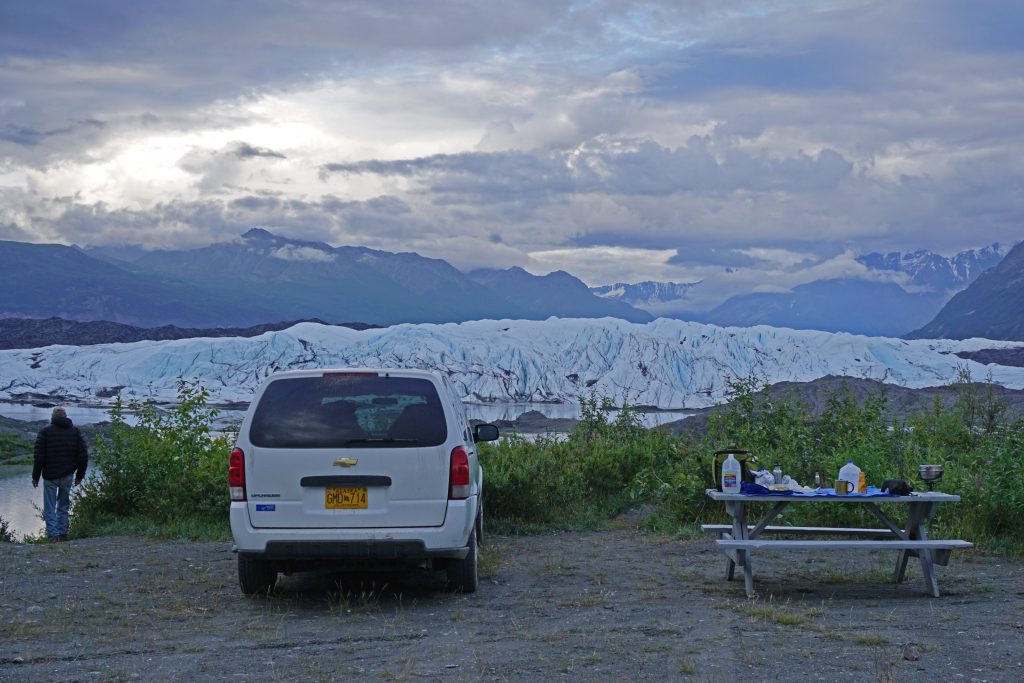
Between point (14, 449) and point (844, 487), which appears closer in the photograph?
point (844, 487)

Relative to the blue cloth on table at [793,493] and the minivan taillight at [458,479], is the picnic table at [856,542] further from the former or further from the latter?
the minivan taillight at [458,479]

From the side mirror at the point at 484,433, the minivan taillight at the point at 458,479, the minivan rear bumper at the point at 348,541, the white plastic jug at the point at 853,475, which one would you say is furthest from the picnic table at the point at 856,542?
the side mirror at the point at 484,433

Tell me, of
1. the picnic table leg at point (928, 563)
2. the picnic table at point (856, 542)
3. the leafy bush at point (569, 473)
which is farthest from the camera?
the leafy bush at point (569, 473)

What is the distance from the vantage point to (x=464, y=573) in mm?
8211

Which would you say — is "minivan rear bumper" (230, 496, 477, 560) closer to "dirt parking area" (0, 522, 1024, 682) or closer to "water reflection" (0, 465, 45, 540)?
"dirt parking area" (0, 522, 1024, 682)

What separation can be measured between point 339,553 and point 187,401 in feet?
24.3

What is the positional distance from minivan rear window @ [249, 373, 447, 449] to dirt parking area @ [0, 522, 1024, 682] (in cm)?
124

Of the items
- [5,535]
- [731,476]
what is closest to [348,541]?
[731,476]

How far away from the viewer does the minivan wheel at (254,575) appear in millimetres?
8125

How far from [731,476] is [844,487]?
2.86ft

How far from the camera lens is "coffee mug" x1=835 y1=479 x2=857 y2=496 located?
8.12m

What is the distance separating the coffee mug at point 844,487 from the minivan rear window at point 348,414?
121 inches

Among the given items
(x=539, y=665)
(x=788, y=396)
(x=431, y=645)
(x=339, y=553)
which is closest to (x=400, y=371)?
(x=339, y=553)

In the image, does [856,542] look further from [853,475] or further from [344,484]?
[344,484]
